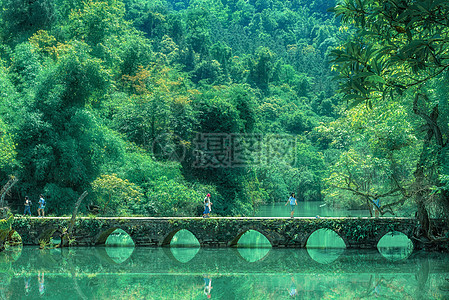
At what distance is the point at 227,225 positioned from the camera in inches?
880

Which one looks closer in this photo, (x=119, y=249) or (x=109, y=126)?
(x=119, y=249)

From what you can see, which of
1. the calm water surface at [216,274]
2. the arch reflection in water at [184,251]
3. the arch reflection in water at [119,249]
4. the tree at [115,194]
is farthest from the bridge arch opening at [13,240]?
the arch reflection in water at [184,251]

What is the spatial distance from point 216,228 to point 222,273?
5.32m

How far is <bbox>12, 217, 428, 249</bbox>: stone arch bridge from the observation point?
21.5 metres

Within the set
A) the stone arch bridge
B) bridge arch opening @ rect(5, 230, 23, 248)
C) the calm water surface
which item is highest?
the stone arch bridge

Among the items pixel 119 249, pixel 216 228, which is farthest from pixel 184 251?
pixel 119 249

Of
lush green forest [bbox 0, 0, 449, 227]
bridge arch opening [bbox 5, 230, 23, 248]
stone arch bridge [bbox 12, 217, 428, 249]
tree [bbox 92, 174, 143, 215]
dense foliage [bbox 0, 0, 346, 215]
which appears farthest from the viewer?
tree [bbox 92, 174, 143, 215]

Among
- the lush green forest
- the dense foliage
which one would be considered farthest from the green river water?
the dense foliage

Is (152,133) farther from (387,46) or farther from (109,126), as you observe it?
(387,46)

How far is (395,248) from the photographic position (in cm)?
2359

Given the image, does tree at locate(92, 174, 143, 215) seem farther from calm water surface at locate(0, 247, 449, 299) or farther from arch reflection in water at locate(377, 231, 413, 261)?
arch reflection in water at locate(377, 231, 413, 261)

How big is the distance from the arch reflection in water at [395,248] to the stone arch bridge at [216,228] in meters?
0.74

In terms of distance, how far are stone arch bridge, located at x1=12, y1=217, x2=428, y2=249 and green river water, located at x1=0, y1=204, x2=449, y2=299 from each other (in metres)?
0.55

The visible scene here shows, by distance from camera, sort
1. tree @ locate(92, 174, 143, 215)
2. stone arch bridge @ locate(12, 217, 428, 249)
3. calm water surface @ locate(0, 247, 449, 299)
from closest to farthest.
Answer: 1. calm water surface @ locate(0, 247, 449, 299)
2. stone arch bridge @ locate(12, 217, 428, 249)
3. tree @ locate(92, 174, 143, 215)
